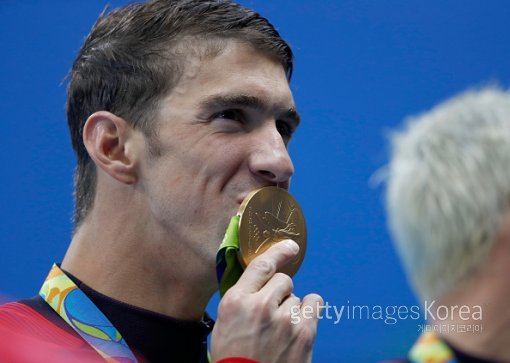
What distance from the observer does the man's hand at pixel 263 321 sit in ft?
4.94

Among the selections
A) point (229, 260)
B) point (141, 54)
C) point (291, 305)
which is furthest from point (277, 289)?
point (141, 54)

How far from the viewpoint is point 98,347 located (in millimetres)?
1688

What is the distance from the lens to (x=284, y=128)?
1995 millimetres

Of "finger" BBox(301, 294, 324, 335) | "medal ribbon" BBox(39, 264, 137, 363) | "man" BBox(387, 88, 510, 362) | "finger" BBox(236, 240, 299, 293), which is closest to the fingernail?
"finger" BBox(236, 240, 299, 293)

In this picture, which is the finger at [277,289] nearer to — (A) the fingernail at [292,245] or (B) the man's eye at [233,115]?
(A) the fingernail at [292,245]

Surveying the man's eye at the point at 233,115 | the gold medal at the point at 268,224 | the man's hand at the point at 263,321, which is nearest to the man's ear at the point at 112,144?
the man's eye at the point at 233,115

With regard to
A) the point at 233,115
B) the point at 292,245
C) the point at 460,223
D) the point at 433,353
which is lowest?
the point at 433,353

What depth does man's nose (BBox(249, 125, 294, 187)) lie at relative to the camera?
5.83 ft

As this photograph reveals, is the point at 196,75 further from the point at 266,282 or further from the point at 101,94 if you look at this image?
the point at 266,282

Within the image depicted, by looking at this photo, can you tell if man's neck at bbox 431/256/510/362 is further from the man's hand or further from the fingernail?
the fingernail

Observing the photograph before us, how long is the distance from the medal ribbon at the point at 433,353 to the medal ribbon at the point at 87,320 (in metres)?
1.14

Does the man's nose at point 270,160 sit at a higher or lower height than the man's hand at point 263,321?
higher

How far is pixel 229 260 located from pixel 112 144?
48 cm

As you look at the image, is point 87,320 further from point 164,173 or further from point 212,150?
point 212,150
